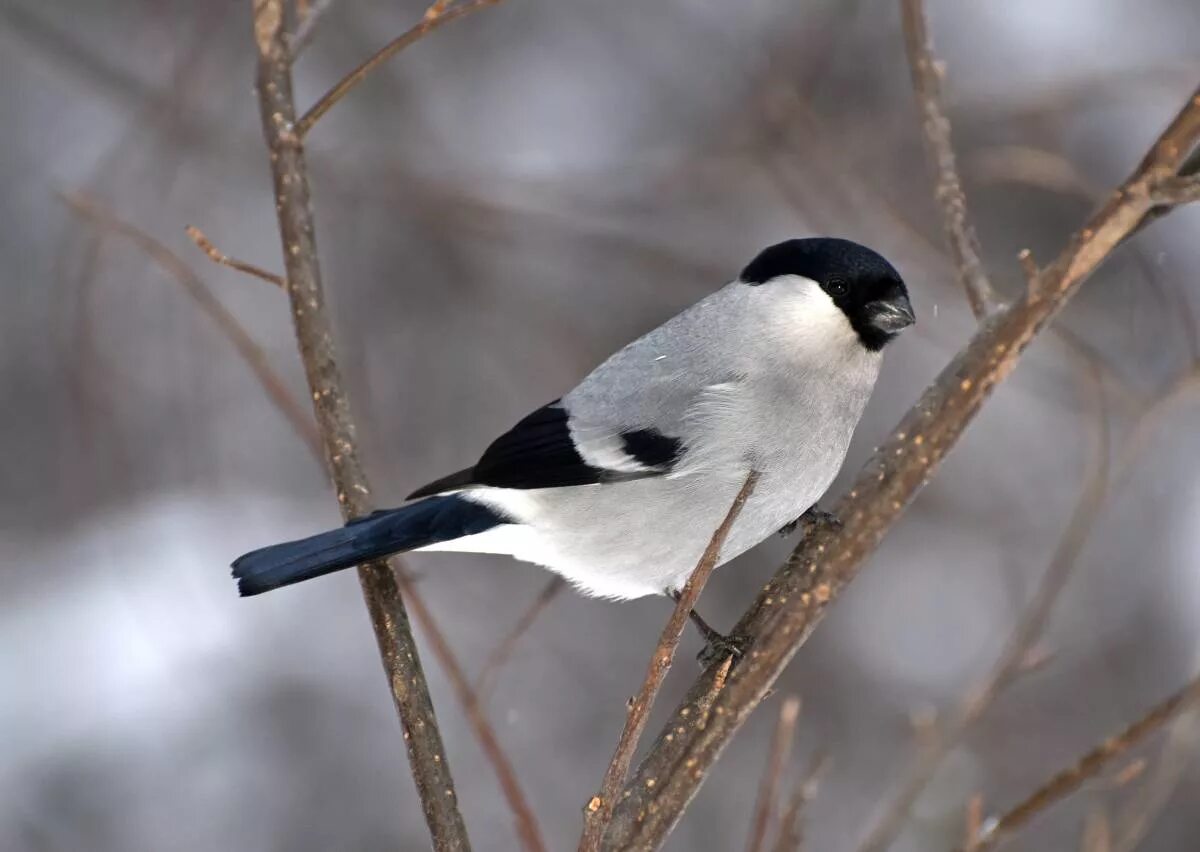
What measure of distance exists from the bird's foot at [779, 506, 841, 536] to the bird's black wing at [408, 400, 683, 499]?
0.27 m

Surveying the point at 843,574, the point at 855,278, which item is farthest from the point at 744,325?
the point at 843,574

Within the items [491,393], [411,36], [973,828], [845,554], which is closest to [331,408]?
[411,36]

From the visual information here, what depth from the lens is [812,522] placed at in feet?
7.47

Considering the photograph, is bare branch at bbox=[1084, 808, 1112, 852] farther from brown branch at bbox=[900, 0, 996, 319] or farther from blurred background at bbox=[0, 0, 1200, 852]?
blurred background at bbox=[0, 0, 1200, 852]

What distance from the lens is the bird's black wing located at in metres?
2.48

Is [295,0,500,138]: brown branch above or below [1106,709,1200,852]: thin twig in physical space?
above

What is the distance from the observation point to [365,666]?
484 cm

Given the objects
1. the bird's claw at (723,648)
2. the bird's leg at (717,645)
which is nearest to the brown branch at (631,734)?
the bird's leg at (717,645)

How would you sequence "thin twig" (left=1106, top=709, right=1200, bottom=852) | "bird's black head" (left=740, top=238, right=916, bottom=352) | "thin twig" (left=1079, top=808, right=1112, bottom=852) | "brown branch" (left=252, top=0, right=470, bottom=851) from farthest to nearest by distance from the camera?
"bird's black head" (left=740, top=238, right=916, bottom=352) → "brown branch" (left=252, top=0, right=470, bottom=851) → "thin twig" (left=1106, top=709, right=1200, bottom=852) → "thin twig" (left=1079, top=808, right=1112, bottom=852)

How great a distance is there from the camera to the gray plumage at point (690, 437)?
241cm

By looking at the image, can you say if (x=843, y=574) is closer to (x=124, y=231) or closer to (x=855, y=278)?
(x=855, y=278)

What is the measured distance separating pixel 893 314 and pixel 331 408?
1060mm

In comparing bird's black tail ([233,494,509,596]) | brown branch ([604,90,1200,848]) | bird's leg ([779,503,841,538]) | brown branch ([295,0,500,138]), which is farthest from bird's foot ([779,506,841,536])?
brown branch ([295,0,500,138])

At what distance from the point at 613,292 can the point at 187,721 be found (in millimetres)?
2199
